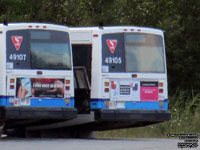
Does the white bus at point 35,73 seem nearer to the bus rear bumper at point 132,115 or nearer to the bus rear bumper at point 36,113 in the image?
the bus rear bumper at point 36,113

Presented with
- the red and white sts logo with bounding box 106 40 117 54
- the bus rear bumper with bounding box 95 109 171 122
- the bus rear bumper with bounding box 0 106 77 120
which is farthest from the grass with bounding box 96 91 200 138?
the bus rear bumper with bounding box 0 106 77 120

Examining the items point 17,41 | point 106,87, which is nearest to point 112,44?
point 106,87

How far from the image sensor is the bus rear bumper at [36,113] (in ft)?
69.8

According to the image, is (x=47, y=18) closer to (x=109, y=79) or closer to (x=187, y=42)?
(x=187, y=42)

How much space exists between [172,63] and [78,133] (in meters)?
18.4

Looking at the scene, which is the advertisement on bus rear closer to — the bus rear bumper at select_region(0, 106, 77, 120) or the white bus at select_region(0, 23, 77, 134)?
the white bus at select_region(0, 23, 77, 134)

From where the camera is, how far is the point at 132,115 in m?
22.8

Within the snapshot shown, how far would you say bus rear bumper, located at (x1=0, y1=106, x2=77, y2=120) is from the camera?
21.3 meters

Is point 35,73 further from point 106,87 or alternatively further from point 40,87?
point 106,87

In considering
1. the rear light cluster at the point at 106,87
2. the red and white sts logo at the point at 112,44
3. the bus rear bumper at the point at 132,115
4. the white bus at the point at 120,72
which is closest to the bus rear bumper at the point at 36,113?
the bus rear bumper at the point at 132,115

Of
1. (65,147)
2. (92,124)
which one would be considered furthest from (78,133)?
(65,147)

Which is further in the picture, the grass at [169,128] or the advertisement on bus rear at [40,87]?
the grass at [169,128]

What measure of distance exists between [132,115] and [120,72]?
4.02 ft

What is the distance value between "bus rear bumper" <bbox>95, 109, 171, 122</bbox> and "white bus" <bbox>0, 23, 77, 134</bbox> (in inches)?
35.6
